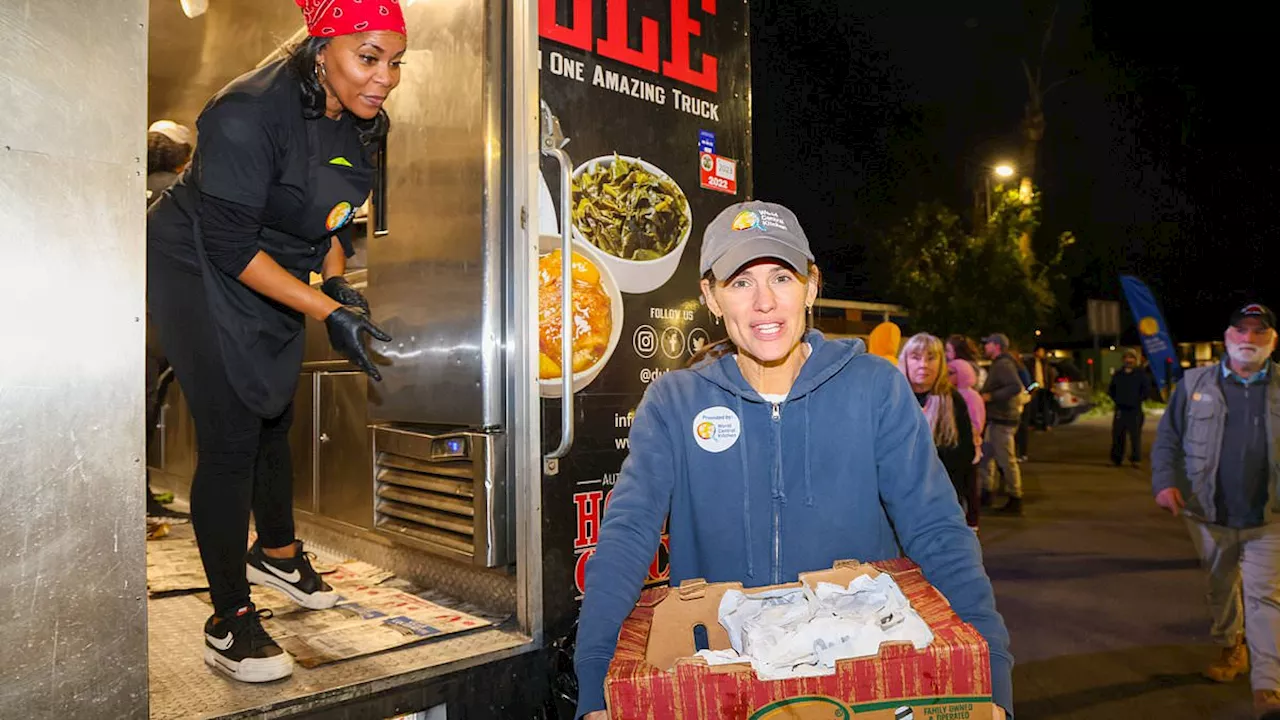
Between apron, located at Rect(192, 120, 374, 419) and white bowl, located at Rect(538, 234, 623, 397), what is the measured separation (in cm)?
65

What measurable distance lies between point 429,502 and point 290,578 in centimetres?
61

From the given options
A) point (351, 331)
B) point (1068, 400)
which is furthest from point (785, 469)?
point (1068, 400)

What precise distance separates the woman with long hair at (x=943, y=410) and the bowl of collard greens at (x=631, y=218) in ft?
7.29

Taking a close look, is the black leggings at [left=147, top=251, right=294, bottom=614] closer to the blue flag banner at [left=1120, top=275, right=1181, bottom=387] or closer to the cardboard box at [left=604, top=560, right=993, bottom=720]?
the cardboard box at [left=604, top=560, right=993, bottom=720]

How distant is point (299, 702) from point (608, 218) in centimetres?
193

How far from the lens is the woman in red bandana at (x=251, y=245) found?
240 cm

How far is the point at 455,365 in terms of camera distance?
3.13 m

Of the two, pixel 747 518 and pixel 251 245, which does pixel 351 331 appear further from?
pixel 747 518

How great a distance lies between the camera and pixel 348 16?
2459 mm

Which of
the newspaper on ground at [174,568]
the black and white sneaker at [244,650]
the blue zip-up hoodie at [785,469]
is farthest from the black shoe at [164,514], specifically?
the blue zip-up hoodie at [785,469]

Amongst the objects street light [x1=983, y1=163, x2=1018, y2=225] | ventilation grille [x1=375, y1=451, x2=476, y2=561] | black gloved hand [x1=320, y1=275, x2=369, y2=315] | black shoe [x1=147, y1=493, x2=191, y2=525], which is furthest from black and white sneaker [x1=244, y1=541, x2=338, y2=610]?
street light [x1=983, y1=163, x2=1018, y2=225]

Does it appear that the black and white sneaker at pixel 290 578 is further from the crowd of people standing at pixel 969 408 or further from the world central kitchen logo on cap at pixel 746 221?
the crowd of people standing at pixel 969 408

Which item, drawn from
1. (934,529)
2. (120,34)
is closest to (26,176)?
(120,34)

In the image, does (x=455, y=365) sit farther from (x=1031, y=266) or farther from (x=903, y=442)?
(x=1031, y=266)
